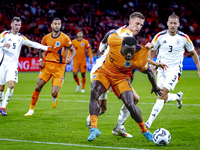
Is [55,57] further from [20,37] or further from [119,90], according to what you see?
[119,90]

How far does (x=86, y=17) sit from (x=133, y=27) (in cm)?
2502

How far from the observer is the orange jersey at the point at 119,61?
15.7 feet

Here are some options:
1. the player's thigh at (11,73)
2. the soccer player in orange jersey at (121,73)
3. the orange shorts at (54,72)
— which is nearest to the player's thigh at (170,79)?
the soccer player in orange jersey at (121,73)

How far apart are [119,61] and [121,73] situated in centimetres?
25

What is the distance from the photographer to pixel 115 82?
4.98 metres

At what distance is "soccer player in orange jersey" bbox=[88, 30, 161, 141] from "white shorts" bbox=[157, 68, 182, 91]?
1766 millimetres

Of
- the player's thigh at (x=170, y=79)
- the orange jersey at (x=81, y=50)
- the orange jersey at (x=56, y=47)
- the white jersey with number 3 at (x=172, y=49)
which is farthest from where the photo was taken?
the orange jersey at (x=81, y=50)

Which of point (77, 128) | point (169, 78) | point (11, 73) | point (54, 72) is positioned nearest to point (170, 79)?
point (169, 78)

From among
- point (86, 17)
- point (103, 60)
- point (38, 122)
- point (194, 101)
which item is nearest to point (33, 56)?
point (86, 17)

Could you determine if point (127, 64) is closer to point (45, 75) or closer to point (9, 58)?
point (45, 75)

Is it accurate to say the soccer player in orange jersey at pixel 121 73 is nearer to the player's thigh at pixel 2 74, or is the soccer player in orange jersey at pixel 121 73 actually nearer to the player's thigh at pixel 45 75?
the player's thigh at pixel 45 75

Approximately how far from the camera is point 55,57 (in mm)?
8289

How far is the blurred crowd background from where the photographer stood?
91.4ft

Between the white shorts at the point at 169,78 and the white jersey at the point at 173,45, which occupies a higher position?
the white jersey at the point at 173,45
